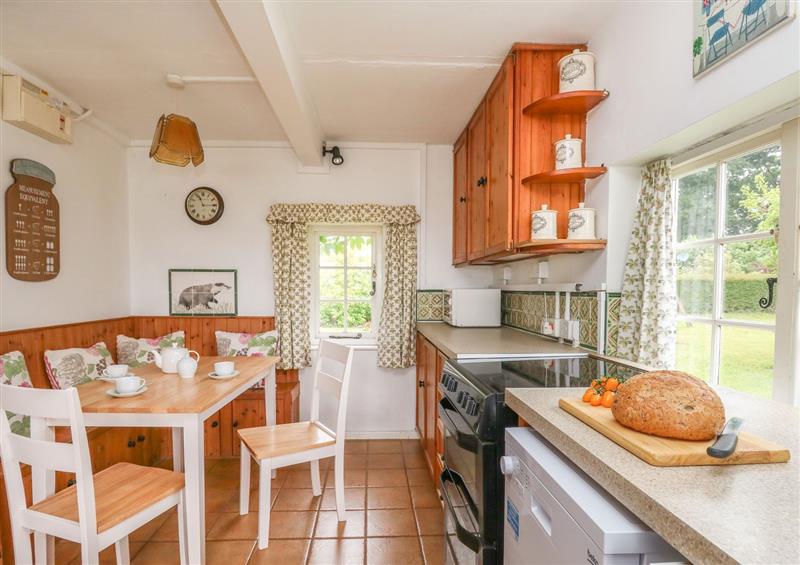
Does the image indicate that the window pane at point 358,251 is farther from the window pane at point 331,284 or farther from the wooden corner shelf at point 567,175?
the wooden corner shelf at point 567,175

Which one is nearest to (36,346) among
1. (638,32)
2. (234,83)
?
(234,83)

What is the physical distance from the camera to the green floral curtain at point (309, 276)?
317cm

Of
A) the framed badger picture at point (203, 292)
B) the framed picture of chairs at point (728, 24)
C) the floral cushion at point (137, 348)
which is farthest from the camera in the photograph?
the framed badger picture at point (203, 292)

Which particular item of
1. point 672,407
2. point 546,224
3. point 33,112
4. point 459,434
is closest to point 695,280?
point 546,224

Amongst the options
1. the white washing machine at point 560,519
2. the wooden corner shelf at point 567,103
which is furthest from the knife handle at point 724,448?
the wooden corner shelf at point 567,103

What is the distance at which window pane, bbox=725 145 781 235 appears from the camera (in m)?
1.27

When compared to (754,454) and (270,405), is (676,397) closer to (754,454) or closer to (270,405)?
(754,454)

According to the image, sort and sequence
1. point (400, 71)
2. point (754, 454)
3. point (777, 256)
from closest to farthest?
point (754, 454) → point (777, 256) → point (400, 71)

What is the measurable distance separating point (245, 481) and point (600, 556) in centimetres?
207

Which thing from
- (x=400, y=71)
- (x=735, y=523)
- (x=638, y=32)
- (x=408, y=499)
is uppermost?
(x=400, y=71)

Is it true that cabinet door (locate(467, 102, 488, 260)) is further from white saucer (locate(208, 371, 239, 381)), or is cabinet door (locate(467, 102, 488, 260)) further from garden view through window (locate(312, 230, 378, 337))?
white saucer (locate(208, 371, 239, 381))

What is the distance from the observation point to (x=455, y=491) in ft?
5.02

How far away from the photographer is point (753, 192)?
4.40ft

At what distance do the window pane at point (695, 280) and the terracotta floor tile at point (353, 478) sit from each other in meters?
2.07
